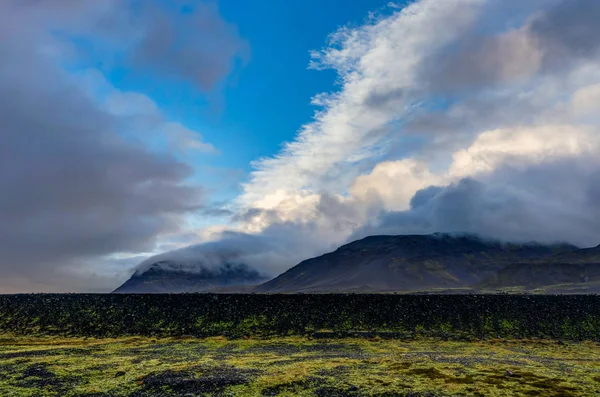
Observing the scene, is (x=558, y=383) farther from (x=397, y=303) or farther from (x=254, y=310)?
(x=254, y=310)

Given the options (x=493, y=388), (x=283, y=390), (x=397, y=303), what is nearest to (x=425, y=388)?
(x=493, y=388)

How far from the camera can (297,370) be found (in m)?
43.0

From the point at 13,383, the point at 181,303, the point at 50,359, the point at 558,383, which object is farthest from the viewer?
the point at 181,303

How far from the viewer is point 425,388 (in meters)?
35.5

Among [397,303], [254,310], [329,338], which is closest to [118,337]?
[254,310]

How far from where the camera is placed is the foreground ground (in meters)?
35.8

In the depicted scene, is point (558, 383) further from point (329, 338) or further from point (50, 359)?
point (50, 359)

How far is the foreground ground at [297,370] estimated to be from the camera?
117 ft

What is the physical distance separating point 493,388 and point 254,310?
6319cm

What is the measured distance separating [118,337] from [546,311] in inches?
3278

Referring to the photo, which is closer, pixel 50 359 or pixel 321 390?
pixel 321 390

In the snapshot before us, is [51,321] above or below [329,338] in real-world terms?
above

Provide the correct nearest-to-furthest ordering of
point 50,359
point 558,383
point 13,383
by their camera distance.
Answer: point 558,383
point 13,383
point 50,359

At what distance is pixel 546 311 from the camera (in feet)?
291
